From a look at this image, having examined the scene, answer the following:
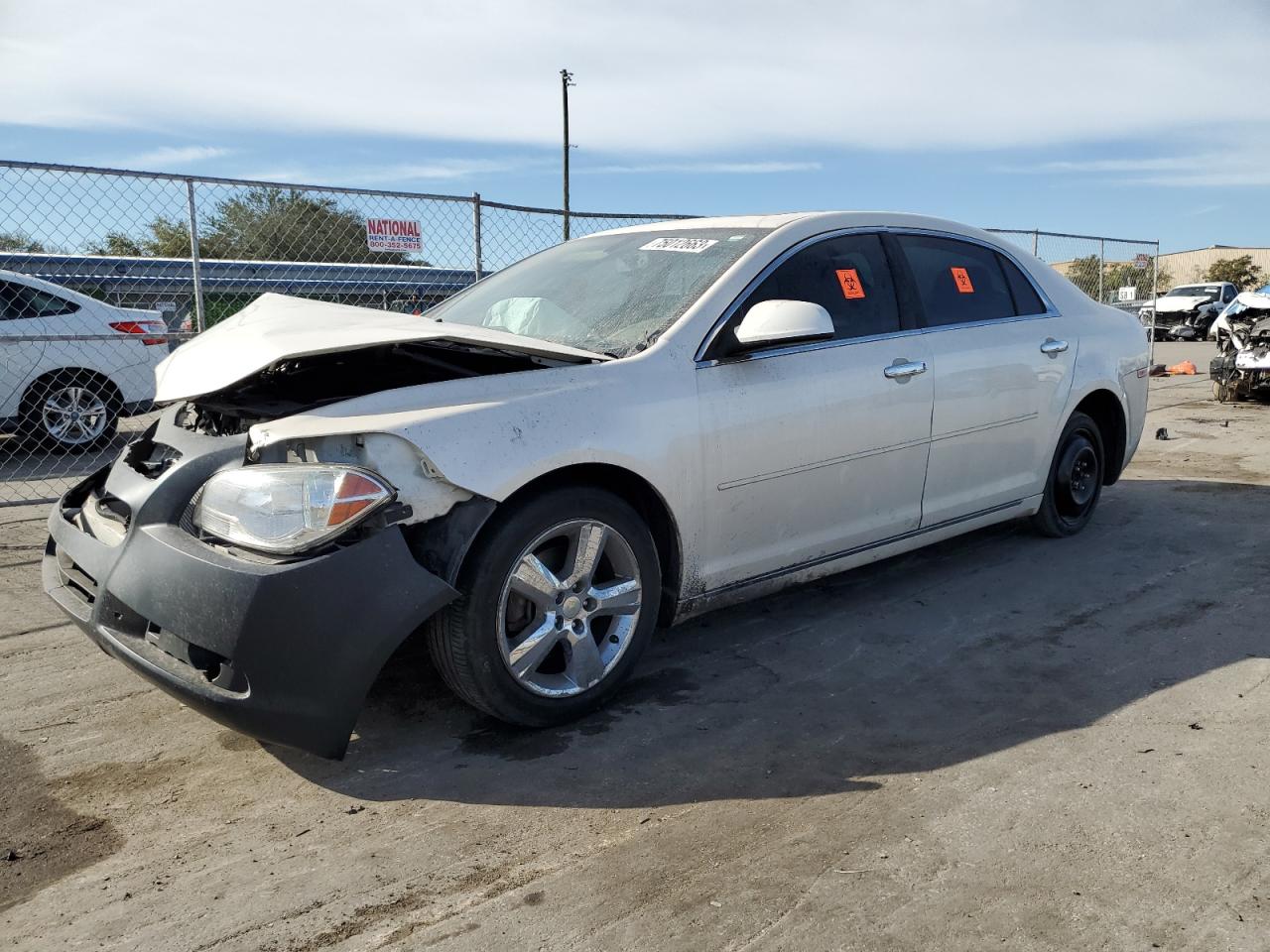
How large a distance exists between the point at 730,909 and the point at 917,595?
8.75 feet

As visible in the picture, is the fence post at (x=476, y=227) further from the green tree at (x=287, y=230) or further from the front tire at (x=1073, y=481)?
the front tire at (x=1073, y=481)

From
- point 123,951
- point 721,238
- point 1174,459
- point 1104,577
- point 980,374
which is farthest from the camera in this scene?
point 1174,459

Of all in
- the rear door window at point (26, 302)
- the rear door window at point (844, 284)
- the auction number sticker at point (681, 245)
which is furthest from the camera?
the rear door window at point (26, 302)

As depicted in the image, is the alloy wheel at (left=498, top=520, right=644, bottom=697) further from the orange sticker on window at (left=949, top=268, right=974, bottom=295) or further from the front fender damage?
the orange sticker on window at (left=949, top=268, right=974, bottom=295)

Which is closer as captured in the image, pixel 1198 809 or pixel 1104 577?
pixel 1198 809

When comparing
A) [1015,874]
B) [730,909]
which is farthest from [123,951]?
[1015,874]

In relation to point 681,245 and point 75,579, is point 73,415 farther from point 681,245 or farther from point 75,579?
point 681,245

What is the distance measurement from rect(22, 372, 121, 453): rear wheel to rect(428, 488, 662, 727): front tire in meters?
7.18

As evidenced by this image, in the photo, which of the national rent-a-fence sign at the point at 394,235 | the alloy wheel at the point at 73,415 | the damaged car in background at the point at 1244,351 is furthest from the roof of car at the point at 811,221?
the damaged car in background at the point at 1244,351

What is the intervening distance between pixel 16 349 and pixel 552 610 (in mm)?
7665

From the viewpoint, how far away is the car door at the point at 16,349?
8961 millimetres

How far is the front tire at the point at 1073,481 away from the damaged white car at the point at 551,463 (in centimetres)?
52

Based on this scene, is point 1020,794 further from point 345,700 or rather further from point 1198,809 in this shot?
point 345,700

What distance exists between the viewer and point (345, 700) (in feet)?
9.63
